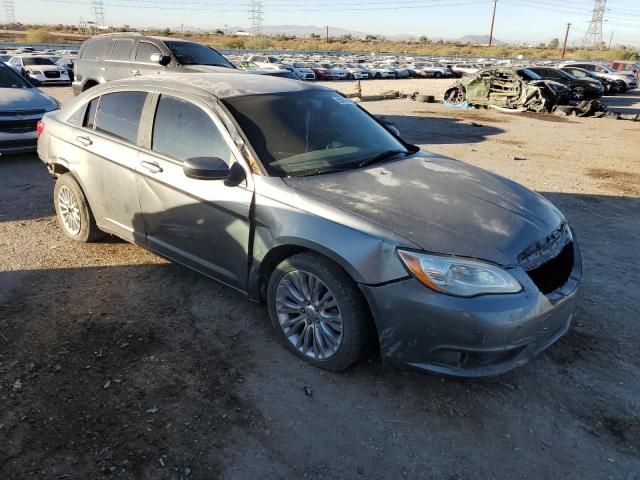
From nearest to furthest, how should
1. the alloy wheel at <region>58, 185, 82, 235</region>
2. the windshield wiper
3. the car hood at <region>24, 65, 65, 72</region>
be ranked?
the windshield wiper
the alloy wheel at <region>58, 185, 82, 235</region>
the car hood at <region>24, 65, 65, 72</region>

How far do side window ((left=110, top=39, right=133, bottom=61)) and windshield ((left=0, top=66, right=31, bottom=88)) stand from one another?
2111 millimetres

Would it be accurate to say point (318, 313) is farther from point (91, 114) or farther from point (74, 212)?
point (74, 212)

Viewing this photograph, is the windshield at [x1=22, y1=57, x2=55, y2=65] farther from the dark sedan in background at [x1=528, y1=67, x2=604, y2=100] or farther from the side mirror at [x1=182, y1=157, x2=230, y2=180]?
the side mirror at [x1=182, y1=157, x2=230, y2=180]

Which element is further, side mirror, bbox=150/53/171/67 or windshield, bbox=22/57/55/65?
windshield, bbox=22/57/55/65

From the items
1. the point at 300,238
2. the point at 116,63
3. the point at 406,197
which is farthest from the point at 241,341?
the point at 116,63

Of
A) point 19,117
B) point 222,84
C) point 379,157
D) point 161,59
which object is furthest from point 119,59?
point 379,157

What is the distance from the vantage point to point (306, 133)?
3695 millimetres

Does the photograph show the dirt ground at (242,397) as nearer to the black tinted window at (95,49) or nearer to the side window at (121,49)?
the side window at (121,49)

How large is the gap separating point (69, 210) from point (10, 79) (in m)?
5.81

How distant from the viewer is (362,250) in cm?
275

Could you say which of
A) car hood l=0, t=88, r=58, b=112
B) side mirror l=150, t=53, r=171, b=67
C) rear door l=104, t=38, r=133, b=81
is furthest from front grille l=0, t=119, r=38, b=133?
rear door l=104, t=38, r=133, b=81

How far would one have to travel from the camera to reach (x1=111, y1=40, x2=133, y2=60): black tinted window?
10639 mm

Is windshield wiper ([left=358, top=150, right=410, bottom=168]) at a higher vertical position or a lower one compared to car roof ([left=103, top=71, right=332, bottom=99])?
lower

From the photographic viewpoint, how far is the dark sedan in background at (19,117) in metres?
7.96
